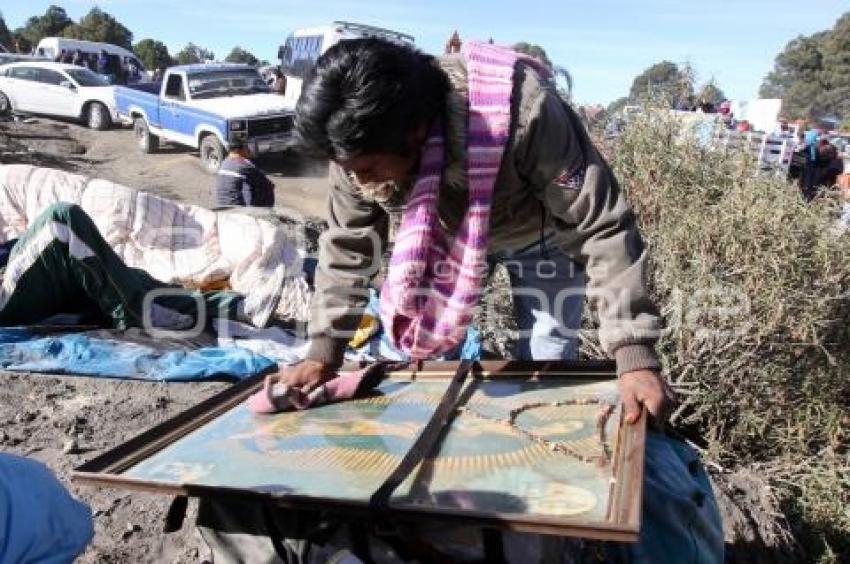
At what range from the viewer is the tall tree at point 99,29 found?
1346 inches

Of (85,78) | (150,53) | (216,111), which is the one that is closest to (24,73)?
(85,78)

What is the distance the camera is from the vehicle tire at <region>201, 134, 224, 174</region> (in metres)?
12.2

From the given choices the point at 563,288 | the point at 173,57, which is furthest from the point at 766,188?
the point at 173,57

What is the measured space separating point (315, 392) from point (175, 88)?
1241 cm

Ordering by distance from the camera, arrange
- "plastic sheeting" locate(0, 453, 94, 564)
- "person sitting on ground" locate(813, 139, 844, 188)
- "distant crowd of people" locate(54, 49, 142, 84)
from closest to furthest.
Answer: "plastic sheeting" locate(0, 453, 94, 564) < "person sitting on ground" locate(813, 139, 844, 188) < "distant crowd of people" locate(54, 49, 142, 84)

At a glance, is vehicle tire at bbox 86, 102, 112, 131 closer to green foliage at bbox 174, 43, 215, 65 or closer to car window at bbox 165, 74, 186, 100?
car window at bbox 165, 74, 186, 100

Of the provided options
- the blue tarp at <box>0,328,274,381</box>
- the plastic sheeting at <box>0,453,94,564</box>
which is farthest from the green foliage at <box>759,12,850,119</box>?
the plastic sheeting at <box>0,453,94,564</box>

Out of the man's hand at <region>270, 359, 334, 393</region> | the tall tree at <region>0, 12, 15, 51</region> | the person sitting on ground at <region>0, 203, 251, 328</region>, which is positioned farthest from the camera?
the tall tree at <region>0, 12, 15, 51</region>

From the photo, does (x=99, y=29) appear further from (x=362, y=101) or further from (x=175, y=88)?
(x=362, y=101)

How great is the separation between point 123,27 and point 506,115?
40.0 metres

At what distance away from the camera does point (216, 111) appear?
39.7ft

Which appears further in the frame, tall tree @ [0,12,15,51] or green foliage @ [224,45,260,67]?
green foliage @ [224,45,260,67]

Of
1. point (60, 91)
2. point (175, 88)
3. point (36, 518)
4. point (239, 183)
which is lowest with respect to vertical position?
point (36, 518)

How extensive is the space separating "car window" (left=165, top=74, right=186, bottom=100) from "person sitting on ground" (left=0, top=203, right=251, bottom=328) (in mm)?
8988
